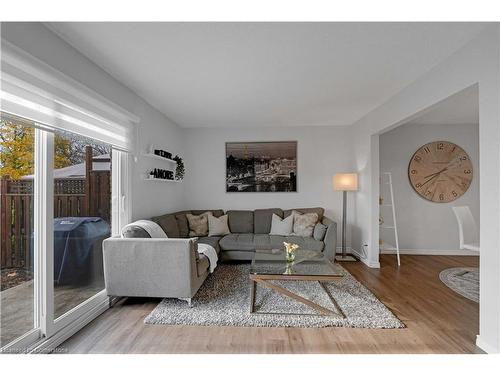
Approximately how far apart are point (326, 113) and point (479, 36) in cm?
204

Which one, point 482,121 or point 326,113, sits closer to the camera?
point 482,121

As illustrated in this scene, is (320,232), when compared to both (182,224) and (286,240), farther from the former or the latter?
(182,224)

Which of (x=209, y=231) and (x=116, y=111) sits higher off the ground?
(x=116, y=111)

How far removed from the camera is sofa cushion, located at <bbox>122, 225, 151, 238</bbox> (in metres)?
2.48

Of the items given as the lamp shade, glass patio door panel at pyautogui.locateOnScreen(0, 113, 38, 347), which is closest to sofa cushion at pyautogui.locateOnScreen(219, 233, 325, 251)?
the lamp shade

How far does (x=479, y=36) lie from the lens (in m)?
1.75

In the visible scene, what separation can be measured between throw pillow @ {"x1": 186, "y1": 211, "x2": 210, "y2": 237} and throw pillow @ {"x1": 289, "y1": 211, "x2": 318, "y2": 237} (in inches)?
61.2

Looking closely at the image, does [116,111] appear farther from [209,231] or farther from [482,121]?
[482,121]

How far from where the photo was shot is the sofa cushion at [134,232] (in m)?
2.48

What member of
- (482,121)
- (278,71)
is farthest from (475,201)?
(278,71)

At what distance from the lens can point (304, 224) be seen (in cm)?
385

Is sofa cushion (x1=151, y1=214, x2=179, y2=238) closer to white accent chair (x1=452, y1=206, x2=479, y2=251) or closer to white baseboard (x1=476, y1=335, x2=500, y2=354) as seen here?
white baseboard (x1=476, y1=335, x2=500, y2=354)

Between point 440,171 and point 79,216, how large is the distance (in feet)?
18.4
